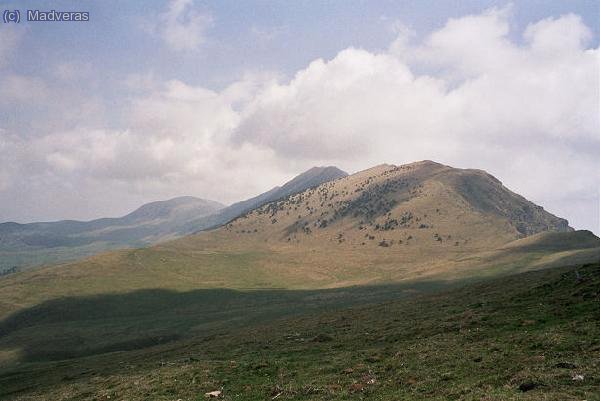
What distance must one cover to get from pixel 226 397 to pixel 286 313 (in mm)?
87642

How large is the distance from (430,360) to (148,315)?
146934 millimetres

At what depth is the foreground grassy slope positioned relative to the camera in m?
23.3

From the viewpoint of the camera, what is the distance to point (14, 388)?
60.2 m

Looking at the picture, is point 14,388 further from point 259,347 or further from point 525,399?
point 525,399

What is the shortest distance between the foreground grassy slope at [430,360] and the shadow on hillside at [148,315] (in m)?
51.7

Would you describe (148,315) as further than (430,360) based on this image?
Yes

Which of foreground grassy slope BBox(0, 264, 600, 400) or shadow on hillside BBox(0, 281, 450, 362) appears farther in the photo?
shadow on hillside BBox(0, 281, 450, 362)

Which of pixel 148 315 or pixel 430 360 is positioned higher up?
pixel 430 360

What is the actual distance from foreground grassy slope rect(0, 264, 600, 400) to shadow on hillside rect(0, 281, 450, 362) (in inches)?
2037

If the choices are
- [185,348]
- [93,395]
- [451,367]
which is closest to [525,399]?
[451,367]

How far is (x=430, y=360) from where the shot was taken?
30.9m

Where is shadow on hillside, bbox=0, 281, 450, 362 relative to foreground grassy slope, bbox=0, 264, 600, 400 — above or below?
below

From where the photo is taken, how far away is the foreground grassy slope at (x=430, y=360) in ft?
76.6

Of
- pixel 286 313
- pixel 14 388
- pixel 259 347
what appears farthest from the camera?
pixel 286 313
